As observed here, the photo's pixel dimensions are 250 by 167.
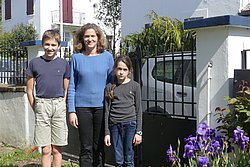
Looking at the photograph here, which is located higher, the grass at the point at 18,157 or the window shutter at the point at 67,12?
the window shutter at the point at 67,12

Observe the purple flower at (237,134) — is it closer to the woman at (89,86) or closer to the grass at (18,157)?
the woman at (89,86)

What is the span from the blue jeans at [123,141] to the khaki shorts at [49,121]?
0.79 metres

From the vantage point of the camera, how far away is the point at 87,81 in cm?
422

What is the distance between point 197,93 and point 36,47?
3.51m

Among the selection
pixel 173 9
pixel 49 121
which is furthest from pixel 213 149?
pixel 173 9

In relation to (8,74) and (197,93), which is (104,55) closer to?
(197,93)

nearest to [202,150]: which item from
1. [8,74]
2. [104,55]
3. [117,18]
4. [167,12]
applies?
[104,55]

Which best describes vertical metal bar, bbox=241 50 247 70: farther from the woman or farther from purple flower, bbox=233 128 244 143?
the woman

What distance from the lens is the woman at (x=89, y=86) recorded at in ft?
13.8

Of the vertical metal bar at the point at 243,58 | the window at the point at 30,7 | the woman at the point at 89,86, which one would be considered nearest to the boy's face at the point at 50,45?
the woman at the point at 89,86

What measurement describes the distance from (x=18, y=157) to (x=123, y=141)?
2976 millimetres

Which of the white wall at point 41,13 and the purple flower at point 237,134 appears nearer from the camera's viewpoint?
the purple flower at point 237,134

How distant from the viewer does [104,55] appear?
14.2 feet

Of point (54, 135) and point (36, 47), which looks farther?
point (36, 47)
